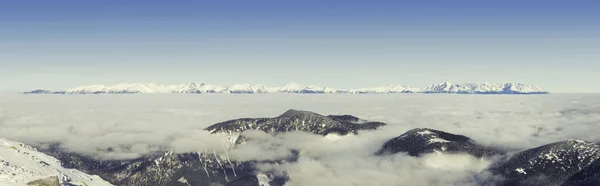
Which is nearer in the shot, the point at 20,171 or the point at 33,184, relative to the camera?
the point at 33,184

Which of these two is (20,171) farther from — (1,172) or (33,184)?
(33,184)

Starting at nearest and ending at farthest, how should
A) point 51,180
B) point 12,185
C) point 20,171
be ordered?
point 12,185, point 51,180, point 20,171

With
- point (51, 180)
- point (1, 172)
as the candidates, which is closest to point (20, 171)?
point (1, 172)

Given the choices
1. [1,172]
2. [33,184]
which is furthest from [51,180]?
[1,172]

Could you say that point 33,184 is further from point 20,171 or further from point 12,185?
point 20,171

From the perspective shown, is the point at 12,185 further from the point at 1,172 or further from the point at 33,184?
the point at 1,172

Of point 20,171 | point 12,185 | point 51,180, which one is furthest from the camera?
point 20,171

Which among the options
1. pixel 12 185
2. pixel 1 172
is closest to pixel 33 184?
pixel 12 185

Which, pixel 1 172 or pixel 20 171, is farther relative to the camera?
pixel 20 171
